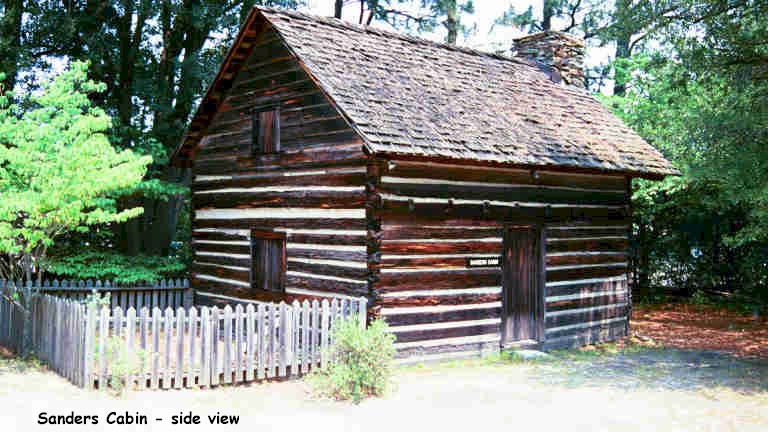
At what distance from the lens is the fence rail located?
15891 millimetres

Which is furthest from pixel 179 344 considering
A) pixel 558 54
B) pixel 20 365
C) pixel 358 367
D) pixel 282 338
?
pixel 558 54

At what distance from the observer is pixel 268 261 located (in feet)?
48.7

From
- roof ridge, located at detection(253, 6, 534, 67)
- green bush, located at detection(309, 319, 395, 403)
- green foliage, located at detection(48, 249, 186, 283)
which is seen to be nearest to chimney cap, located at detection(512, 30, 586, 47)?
roof ridge, located at detection(253, 6, 534, 67)

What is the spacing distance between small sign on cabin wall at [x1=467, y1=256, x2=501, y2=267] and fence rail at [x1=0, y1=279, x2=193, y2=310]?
21.8 feet

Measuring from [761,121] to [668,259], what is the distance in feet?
44.5

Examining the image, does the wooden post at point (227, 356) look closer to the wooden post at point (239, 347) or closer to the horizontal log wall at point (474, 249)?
the wooden post at point (239, 347)

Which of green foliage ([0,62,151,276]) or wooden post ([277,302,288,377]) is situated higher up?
green foliage ([0,62,151,276])

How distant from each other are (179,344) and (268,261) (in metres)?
4.38

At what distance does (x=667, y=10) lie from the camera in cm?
1288

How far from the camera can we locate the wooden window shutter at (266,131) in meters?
14.7

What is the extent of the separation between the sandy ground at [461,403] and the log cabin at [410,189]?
5.67 feet

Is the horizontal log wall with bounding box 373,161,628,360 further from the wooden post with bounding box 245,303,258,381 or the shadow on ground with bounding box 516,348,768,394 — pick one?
the wooden post with bounding box 245,303,258,381

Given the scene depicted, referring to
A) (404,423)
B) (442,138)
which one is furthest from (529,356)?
(404,423)

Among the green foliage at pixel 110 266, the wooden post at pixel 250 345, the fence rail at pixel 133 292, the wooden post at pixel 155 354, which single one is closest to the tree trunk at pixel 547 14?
the green foliage at pixel 110 266
